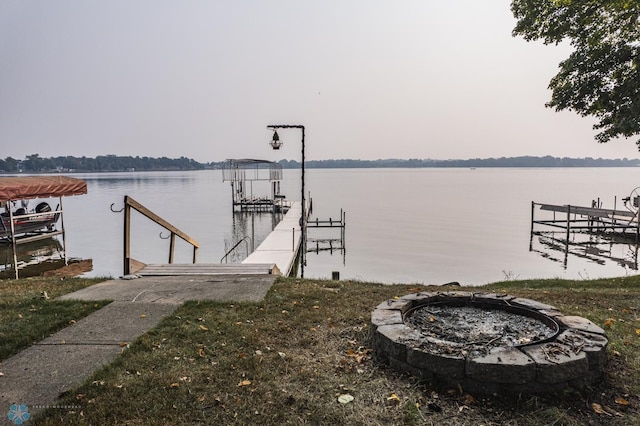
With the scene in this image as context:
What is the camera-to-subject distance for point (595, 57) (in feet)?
36.4

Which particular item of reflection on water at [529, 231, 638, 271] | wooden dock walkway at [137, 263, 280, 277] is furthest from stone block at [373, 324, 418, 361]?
reflection on water at [529, 231, 638, 271]

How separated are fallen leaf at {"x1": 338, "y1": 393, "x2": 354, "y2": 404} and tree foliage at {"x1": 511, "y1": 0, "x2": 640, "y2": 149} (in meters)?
11.6

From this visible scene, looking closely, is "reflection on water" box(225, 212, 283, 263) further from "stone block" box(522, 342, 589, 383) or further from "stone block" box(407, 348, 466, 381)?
"stone block" box(522, 342, 589, 383)

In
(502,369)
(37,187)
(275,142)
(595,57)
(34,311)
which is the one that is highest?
(595,57)

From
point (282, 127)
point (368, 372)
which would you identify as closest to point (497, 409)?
point (368, 372)

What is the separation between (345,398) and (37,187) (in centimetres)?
1521

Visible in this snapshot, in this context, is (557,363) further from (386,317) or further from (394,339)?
(386,317)

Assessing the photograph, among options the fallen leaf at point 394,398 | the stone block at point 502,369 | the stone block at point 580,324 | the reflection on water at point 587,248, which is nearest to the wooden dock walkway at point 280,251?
the stone block at point 580,324

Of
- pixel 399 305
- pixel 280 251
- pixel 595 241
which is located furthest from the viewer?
pixel 595 241

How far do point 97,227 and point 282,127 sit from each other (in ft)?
76.1

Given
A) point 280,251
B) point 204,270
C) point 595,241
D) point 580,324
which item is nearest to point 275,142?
point 280,251

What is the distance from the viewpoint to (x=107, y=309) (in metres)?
4.98

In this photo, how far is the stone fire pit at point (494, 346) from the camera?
9.88ft

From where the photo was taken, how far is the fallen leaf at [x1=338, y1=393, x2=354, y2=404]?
2.98 meters
